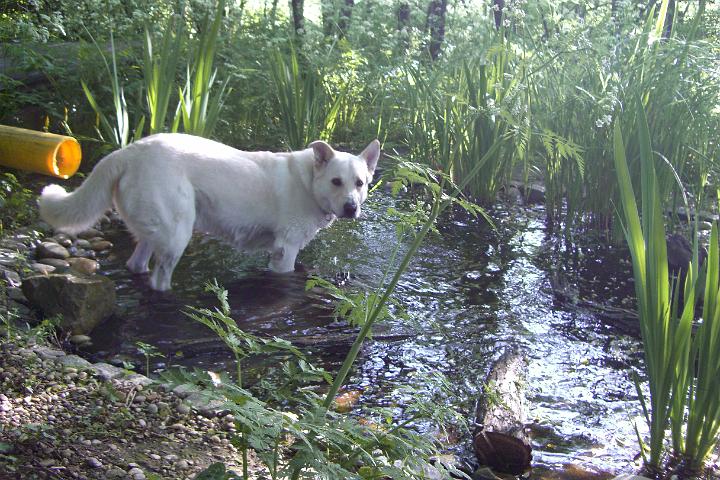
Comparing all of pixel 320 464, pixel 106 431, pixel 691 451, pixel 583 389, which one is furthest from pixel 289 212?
pixel 320 464

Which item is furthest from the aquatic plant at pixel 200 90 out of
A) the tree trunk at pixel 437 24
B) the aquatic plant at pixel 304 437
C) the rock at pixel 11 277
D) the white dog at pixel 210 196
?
the tree trunk at pixel 437 24

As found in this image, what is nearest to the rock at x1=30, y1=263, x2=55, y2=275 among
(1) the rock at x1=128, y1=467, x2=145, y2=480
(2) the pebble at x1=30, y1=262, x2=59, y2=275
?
(2) the pebble at x1=30, y1=262, x2=59, y2=275

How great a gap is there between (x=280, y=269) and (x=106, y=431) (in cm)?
250

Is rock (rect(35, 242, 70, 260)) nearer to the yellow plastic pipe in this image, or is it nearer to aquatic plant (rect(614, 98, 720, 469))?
the yellow plastic pipe

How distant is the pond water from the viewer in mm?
3330

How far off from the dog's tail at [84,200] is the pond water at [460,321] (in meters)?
0.50

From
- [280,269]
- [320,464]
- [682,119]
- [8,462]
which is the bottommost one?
[280,269]

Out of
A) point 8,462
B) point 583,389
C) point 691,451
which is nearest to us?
point 8,462

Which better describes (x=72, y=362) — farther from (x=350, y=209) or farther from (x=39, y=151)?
(x=39, y=151)

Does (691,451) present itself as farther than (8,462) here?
Yes

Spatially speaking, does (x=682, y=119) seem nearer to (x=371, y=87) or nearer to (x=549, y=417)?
(x=549, y=417)

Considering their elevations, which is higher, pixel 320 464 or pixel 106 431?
pixel 320 464

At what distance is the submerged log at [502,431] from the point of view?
2.78 metres

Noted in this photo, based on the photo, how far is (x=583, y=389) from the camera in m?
3.58
